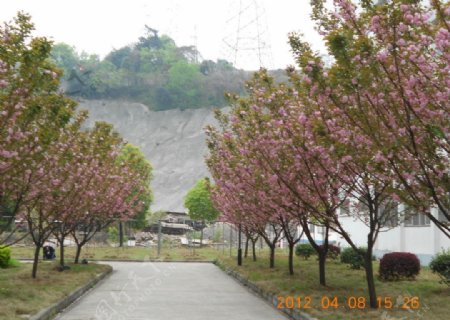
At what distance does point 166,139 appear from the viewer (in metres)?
135

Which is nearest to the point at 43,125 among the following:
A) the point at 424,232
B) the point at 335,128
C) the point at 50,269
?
the point at 335,128

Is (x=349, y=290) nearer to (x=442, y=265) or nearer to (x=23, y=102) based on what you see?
(x=442, y=265)

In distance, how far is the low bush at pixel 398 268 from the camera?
59.9 feet

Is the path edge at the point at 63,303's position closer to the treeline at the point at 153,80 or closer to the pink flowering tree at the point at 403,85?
the pink flowering tree at the point at 403,85

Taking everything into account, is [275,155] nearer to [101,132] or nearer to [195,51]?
[101,132]

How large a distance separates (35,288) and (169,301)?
3560 mm

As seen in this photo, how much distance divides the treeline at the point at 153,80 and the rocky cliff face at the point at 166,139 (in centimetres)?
367

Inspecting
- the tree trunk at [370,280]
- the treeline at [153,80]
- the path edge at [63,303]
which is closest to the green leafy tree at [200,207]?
the path edge at [63,303]

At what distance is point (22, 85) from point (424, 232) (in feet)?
67.9

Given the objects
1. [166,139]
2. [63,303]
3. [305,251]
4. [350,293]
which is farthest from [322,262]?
[166,139]

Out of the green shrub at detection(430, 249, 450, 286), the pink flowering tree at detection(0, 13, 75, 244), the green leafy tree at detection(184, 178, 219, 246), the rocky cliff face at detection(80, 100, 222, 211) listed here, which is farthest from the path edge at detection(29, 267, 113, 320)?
the rocky cliff face at detection(80, 100, 222, 211)

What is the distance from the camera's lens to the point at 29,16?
1180 cm

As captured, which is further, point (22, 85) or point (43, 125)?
point (43, 125)

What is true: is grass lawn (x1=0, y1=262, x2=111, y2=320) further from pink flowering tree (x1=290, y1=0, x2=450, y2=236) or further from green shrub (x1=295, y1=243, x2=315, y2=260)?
green shrub (x1=295, y1=243, x2=315, y2=260)
